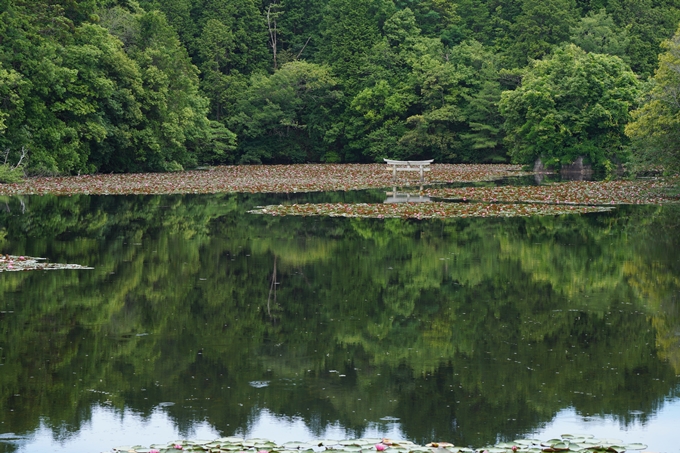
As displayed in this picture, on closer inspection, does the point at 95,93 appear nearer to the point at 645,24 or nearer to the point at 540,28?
the point at 540,28

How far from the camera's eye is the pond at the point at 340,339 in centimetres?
810

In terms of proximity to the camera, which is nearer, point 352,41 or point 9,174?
point 9,174

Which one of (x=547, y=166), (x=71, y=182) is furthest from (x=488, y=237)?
(x=547, y=166)

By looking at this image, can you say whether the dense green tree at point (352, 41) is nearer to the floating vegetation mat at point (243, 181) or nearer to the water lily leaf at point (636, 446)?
the floating vegetation mat at point (243, 181)

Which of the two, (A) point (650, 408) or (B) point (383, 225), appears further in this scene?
(B) point (383, 225)

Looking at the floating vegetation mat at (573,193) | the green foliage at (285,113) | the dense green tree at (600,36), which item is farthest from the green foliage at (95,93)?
the dense green tree at (600,36)

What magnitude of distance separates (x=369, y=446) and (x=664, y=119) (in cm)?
2475

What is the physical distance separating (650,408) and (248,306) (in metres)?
6.25

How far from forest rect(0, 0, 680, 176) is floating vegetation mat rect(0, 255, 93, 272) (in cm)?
2122

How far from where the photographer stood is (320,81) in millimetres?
64500

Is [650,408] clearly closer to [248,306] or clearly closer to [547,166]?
[248,306]

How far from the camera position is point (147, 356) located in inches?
408

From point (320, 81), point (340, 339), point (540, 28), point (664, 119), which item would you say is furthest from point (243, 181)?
point (340, 339)

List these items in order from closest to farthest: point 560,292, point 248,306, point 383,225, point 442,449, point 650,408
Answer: point 442,449
point 650,408
point 248,306
point 560,292
point 383,225
